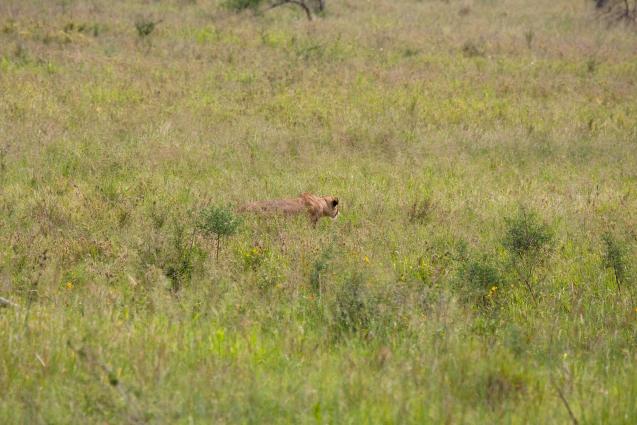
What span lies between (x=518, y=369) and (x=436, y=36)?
16073 mm

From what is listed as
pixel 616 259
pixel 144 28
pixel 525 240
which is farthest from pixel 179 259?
pixel 144 28

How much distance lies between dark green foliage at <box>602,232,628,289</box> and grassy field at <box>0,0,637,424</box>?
30mm

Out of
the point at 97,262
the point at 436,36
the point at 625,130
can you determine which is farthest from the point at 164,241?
the point at 436,36

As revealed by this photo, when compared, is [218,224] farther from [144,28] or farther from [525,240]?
[144,28]

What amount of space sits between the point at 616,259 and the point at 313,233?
248cm

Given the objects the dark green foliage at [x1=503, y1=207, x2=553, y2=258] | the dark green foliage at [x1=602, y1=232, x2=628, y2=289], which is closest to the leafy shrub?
the dark green foliage at [x1=503, y1=207, x2=553, y2=258]

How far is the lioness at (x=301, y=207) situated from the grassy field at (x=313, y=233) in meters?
0.16

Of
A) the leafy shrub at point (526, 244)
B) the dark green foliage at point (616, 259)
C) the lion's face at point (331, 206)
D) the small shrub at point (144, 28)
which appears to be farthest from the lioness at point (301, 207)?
the small shrub at point (144, 28)

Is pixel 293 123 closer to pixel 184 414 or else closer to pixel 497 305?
pixel 497 305

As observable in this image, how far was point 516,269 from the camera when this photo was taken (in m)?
6.02

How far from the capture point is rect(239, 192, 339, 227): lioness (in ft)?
24.8

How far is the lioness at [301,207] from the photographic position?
755 centimetres

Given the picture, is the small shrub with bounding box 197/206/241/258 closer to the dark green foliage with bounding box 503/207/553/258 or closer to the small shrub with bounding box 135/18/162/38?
the dark green foliage with bounding box 503/207/553/258

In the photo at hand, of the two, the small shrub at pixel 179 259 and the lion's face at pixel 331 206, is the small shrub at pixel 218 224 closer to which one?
the small shrub at pixel 179 259
